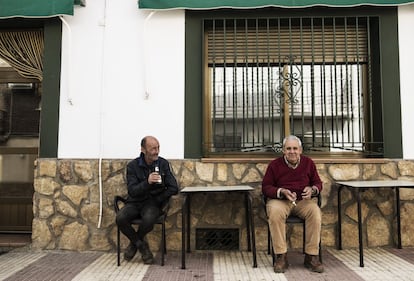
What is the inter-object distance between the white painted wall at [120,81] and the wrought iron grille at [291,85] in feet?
1.48

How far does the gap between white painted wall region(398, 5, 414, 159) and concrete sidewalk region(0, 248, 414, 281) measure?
128cm

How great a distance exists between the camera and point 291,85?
4754mm

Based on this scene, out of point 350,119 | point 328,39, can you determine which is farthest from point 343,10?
point 350,119

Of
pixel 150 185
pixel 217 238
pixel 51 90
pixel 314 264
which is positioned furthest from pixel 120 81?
pixel 314 264

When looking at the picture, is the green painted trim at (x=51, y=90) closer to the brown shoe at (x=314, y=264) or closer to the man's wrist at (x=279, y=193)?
the man's wrist at (x=279, y=193)

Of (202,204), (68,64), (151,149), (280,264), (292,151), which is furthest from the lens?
(68,64)

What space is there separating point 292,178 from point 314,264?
850 millimetres

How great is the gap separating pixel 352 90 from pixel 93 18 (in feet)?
11.1

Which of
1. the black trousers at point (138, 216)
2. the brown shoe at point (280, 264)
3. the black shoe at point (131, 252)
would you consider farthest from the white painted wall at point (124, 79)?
the brown shoe at point (280, 264)

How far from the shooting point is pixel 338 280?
11.2ft

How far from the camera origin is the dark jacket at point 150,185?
3.98 m

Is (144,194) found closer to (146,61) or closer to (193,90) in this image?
(193,90)

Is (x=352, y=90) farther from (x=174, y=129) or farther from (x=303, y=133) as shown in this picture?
(x=174, y=129)

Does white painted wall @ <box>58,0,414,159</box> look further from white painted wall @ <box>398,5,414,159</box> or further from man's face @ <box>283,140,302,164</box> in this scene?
man's face @ <box>283,140,302,164</box>
